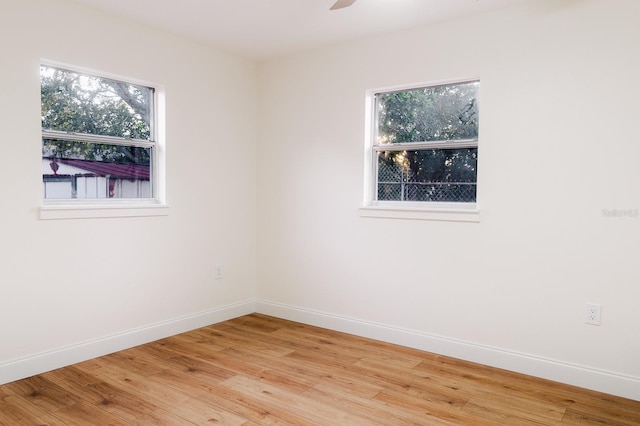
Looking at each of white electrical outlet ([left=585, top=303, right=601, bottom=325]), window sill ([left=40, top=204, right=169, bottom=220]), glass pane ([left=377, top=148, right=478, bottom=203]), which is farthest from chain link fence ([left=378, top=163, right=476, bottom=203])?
window sill ([left=40, top=204, right=169, bottom=220])

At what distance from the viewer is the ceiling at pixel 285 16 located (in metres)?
2.99

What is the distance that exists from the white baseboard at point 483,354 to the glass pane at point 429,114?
1.51 metres

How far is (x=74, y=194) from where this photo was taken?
3152 mm

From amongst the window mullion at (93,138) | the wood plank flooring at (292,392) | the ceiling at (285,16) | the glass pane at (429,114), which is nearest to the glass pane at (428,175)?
the glass pane at (429,114)

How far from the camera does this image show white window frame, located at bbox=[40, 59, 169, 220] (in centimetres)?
297

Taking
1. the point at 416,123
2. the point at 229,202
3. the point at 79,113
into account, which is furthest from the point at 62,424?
the point at 416,123

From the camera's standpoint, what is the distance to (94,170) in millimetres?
3281

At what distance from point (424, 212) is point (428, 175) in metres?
0.30

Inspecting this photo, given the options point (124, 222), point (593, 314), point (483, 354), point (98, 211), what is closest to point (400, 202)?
point (483, 354)

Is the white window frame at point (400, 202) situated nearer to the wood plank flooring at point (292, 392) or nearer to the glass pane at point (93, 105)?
the wood plank flooring at point (292, 392)

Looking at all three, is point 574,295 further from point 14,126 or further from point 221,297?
point 14,126

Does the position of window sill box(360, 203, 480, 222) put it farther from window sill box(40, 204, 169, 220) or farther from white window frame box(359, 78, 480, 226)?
window sill box(40, 204, 169, 220)

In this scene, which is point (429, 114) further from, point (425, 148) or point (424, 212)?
point (424, 212)

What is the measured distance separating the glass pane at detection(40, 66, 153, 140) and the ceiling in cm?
52
